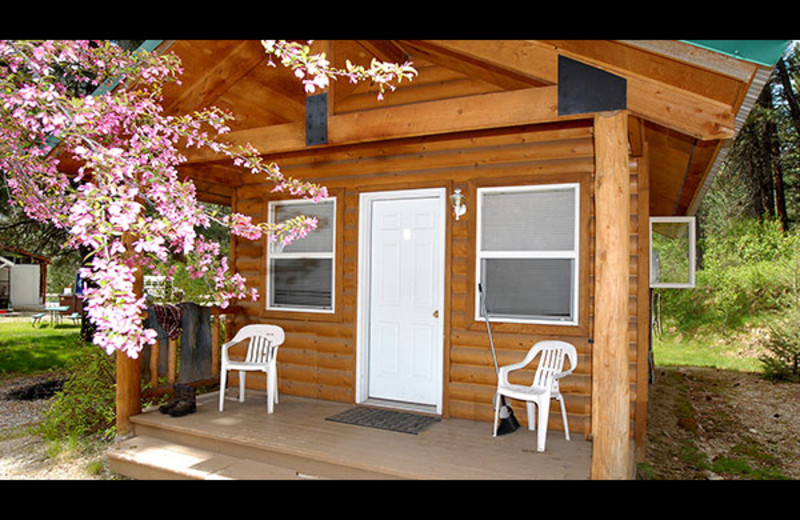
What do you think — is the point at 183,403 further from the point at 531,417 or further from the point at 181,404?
the point at 531,417

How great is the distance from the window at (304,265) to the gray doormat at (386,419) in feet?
3.70

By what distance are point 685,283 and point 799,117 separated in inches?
406

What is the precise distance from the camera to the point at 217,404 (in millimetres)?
5062

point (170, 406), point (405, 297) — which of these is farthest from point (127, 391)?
point (405, 297)

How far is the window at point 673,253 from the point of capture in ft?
19.2

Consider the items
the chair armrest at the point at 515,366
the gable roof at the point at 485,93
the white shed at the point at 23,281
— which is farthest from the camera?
the white shed at the point at 23,281

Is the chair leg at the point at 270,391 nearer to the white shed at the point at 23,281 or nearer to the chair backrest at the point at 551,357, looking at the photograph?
the chair backrest at the point at 551,357

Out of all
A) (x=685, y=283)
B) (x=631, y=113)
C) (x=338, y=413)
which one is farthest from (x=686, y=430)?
(x=631, y=113)

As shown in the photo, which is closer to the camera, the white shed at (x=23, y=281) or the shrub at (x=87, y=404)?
the shrub at (x=87, y=404)

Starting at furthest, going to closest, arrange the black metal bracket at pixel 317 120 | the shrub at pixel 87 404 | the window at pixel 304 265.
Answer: the window at pixel 304 265 → the shrub at pixel 87 404 → the black metal bracket at pixel 317 120

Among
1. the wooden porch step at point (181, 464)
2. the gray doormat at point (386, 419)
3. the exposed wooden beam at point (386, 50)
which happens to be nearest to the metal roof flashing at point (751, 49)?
the exposed wooden beam at point (386, 50)

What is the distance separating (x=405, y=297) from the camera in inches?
198

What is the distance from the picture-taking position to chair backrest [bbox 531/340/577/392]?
411 centimetres
